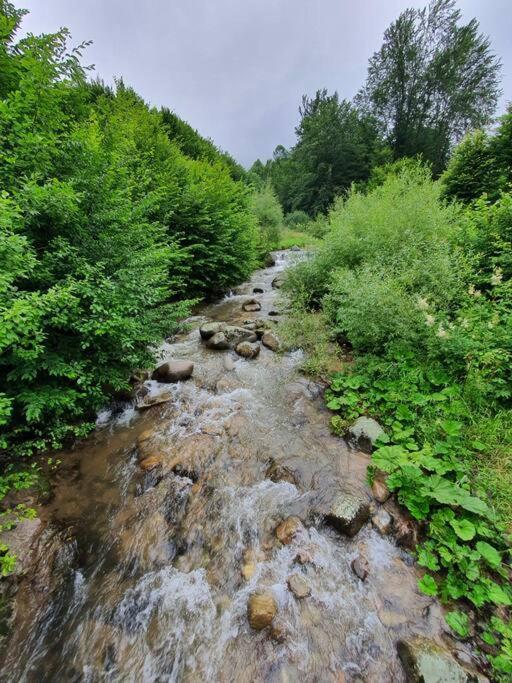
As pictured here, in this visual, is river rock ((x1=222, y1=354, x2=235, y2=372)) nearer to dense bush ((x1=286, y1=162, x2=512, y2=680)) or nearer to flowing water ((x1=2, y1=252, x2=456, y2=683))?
Answer: flowing water ((x1=2, y1=252, x2=456, y2=683))

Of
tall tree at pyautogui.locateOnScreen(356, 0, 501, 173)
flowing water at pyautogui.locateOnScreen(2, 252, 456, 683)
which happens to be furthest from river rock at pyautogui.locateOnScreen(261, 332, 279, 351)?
tall tree at pyautogui.locateOnScreen(356, 0, 501, 173)

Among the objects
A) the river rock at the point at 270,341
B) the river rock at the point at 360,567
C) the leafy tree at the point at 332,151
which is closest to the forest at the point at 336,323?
the river rock at the point at 270,341

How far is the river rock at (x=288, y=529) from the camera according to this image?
253 cm

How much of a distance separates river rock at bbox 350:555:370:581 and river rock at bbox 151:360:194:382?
11.8 feet

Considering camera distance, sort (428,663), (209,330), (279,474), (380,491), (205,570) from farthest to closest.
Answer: (209,330)
(279,474)
(380,491)
(205,570)
(428,663)

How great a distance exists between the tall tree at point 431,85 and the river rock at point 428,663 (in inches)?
1466

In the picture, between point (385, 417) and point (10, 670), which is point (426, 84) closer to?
point (385, 417)

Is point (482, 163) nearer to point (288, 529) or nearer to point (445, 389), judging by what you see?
point (445, 389)

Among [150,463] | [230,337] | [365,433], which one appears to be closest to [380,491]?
[365,433]

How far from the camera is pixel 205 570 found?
7.77 ft

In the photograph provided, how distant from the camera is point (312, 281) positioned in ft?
22.9

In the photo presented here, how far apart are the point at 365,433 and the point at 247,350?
9.53ft

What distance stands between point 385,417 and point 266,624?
2460mm

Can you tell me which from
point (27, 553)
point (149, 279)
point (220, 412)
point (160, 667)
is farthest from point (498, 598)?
point (149, 279)
